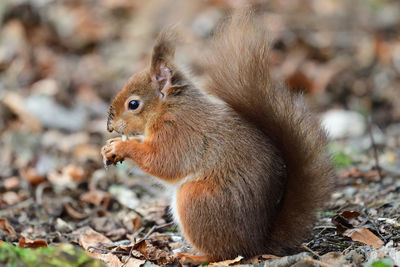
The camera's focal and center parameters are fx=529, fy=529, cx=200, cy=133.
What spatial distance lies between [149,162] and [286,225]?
69 cm

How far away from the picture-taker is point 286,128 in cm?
234

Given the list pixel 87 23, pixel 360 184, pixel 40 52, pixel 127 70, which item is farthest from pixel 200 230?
pixel 87 23

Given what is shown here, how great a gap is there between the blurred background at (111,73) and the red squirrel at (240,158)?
0.27m

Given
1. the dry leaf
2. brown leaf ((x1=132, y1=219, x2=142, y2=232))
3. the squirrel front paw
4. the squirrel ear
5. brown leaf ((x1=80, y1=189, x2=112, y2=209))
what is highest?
the squirrel ear

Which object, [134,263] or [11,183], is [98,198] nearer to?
[11,183]

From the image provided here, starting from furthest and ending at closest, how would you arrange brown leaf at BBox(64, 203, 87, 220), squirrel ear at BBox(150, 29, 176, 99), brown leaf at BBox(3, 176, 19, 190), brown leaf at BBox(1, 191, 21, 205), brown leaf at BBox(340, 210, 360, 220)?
brown leaf at BBox(3, 176, 19, 190) → brown leaf at BBox(1, 191, 21, 205) → brown leaf at BBox(64, 203, 87, 220) → brown leaf at BBox(340, 210, 360, 220) → squirrel ear at BBox(150, 29, 176, 99)

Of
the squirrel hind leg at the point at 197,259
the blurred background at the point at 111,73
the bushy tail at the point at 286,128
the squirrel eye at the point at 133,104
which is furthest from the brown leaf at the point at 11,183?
the bushy tail at the point at 286,128

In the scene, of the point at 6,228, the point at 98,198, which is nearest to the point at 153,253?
the point at 6,228

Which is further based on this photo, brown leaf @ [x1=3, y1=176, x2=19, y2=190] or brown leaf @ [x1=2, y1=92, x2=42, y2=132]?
brown leaf @ [x1=2, y1=92, x2=42, y2=132]

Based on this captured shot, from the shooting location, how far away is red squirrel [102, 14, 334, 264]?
230 cm

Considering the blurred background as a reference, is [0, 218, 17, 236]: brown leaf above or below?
below

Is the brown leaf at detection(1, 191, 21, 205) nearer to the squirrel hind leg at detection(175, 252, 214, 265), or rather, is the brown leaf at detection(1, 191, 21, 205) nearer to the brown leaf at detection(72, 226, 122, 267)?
the brown leaf at detection(72, 226, 122, 267)

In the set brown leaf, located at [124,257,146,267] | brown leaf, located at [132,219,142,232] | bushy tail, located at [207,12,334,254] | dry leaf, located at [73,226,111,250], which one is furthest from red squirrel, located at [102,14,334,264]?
brown leaf, located at [132,219,142,232]

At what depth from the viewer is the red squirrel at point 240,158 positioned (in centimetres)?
230
